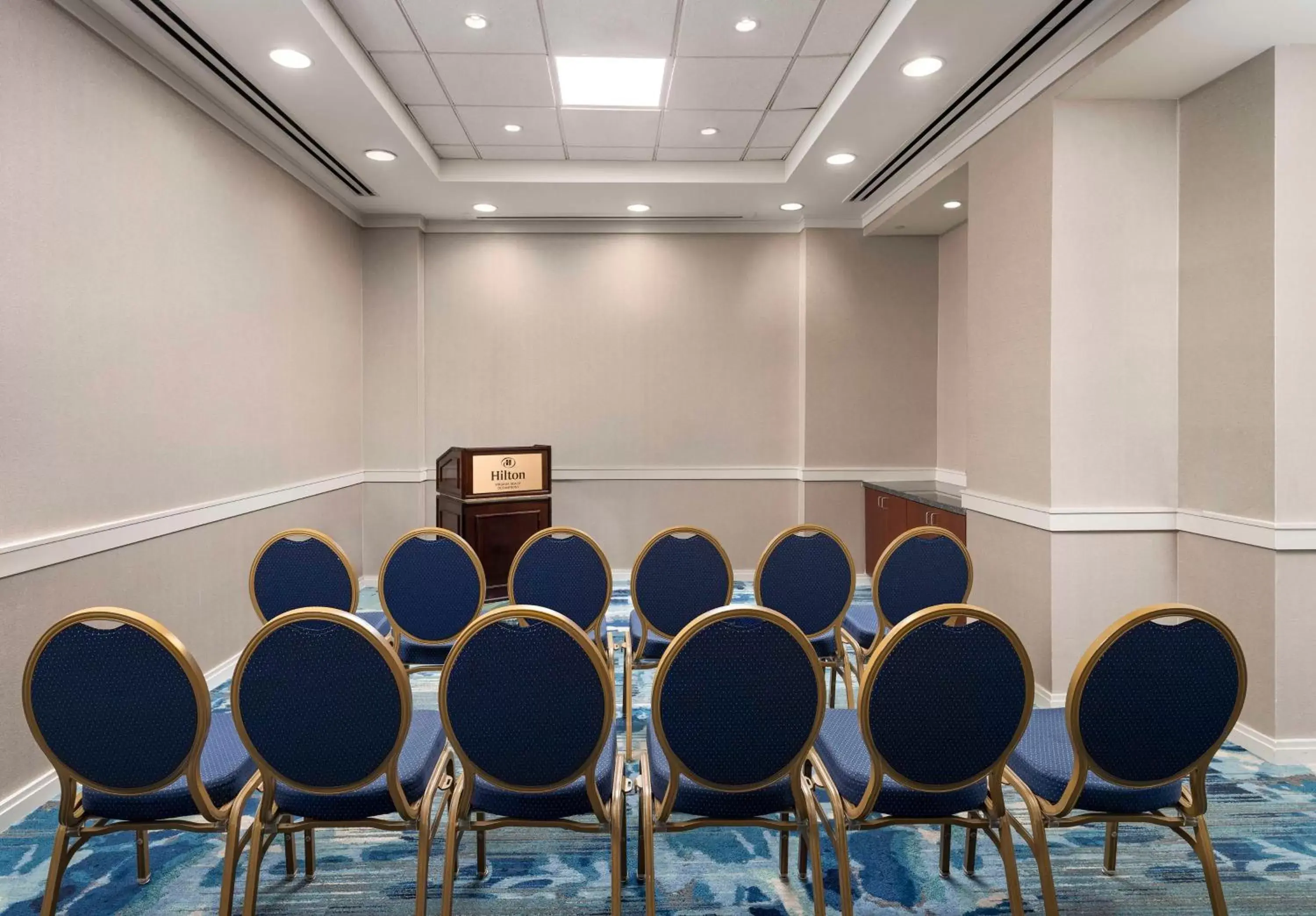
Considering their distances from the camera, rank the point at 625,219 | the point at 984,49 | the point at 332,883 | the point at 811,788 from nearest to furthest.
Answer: the point at 811,788 < the point at 332,883 < the point at 984,49 < the point at 625,219

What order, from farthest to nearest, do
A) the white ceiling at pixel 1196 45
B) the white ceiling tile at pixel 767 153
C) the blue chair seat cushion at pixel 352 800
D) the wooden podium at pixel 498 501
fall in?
1. the white ceiling tile at pixel 767 153
2. the wooden podium at pixel 498 501
3. the white ceiling at pixel 1196 45
4. the blue chair seat cushion at pixel 352 800

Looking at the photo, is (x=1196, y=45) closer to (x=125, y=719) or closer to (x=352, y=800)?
(x=352, y=800)

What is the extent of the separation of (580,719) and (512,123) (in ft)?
14.0

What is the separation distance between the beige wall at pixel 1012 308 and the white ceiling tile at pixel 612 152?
222 cm

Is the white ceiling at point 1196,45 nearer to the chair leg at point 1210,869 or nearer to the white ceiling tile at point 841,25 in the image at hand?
the white ceiling tile at point 841,25

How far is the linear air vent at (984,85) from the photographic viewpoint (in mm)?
3471

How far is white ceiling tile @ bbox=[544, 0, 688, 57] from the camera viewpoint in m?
3.61

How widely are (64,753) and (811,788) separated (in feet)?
6.33

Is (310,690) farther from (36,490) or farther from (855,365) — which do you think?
(855,365)

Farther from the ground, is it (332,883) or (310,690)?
(310,690)

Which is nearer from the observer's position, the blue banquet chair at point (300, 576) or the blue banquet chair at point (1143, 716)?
the blue banquet chair at point (1143, 716)

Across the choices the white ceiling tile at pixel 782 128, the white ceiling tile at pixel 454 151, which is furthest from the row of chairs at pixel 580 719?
the white ceiling tile at pixel 454 151

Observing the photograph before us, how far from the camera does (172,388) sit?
392 cm

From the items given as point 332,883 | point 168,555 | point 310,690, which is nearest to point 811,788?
point 310,690
